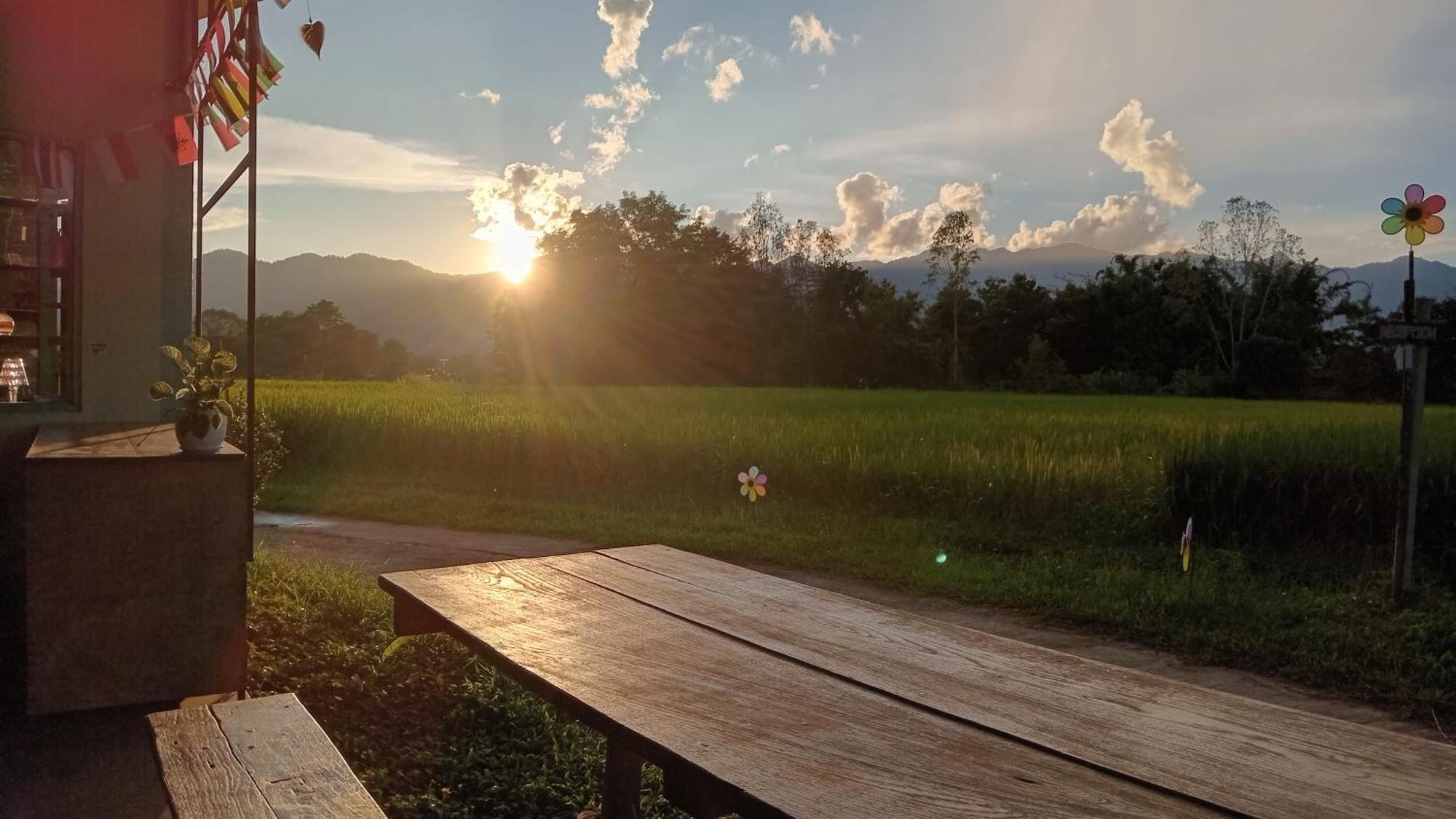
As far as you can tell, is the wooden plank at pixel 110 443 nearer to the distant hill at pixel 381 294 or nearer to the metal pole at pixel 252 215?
the metal pole at pixel 252 215

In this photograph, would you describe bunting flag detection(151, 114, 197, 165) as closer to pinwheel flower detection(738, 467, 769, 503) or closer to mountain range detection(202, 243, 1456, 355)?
pinwheel flower detection(738, 467, 769, 503)

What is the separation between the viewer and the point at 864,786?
159 centimetres

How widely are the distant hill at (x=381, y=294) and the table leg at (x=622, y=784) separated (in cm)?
12215

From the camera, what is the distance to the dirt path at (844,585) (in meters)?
4.80

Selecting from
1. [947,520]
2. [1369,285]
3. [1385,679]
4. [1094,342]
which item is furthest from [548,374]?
[1385,679]

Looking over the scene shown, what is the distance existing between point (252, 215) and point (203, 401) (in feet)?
2.60

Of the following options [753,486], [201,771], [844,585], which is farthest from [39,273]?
[753,486]

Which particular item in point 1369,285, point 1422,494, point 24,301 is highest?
point 1369,285

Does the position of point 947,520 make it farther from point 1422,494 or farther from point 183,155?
point 183,155

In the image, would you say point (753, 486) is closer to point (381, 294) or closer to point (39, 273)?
point (39, 273)

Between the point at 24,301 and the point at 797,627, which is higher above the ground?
the point at 24,301

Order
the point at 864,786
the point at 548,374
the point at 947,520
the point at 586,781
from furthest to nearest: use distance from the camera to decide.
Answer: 1. the point at 548,374
2. the point at 947,520
3. the point at 586,781
4. the point at 864,786

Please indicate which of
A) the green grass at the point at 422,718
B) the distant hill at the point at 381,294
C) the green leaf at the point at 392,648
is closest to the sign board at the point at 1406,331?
the green grass at the point at 422,718

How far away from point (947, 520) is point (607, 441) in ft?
14.4
